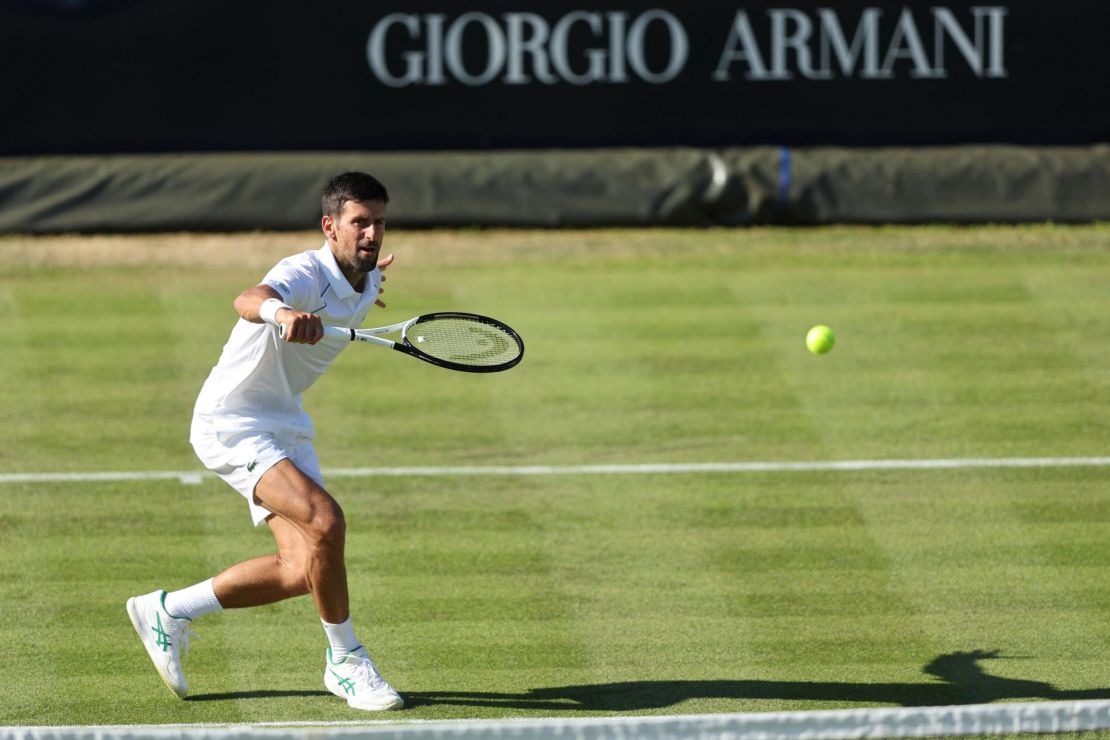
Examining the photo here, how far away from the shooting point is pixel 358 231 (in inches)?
233

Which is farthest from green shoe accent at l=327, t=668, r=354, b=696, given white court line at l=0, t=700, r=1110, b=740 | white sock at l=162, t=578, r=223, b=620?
white court line at l=0, t=700, r=1110, b=740

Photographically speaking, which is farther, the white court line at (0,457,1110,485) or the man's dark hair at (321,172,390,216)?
the white court line at (0,457,1110,485)

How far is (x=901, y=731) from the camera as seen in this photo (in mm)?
4117

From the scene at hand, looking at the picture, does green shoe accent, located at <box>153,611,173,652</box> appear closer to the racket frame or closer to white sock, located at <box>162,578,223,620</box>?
white sock, located at <box>162,578,223,620</box>

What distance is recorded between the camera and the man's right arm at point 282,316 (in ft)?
17.6

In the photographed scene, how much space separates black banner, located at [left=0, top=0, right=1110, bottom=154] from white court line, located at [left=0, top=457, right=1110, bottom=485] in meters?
A: 4.89

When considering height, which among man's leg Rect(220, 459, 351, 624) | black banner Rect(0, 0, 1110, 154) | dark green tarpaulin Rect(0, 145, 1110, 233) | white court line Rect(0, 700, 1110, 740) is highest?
black banner Rect(0, 0, 1110, 154)

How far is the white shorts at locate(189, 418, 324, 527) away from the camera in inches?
237

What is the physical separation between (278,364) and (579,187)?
7.40m

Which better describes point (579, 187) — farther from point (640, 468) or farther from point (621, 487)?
point (621, 487)

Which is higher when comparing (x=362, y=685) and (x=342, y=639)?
(x=342, y=639)

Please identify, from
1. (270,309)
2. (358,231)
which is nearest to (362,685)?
(270,309)

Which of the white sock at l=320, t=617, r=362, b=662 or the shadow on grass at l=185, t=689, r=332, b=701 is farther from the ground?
the white sock at l=320, t=617, r=362, b=662

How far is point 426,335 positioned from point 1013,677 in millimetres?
2529
